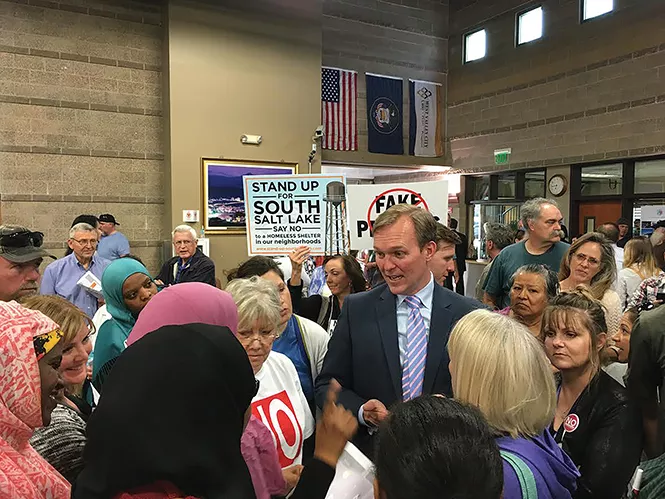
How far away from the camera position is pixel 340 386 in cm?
226

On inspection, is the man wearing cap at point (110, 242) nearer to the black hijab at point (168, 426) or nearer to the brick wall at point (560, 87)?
the black hijab at point (168, 426)

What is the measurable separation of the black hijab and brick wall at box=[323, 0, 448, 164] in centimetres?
1076

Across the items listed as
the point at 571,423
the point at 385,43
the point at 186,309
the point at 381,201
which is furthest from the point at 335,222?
the point at 385,43

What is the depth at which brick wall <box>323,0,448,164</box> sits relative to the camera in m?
11.7

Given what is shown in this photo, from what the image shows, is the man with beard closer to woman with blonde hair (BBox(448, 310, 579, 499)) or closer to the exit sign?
woman with blonde hair (BBox(448, 310, 579, 499))

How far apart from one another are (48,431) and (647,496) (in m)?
1.59

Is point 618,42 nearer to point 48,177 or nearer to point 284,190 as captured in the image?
point 284,190

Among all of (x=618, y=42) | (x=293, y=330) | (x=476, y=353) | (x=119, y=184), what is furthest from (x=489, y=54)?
(x=476, y=353)

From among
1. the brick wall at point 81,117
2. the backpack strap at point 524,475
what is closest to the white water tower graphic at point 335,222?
the backpack strap at point 524,475

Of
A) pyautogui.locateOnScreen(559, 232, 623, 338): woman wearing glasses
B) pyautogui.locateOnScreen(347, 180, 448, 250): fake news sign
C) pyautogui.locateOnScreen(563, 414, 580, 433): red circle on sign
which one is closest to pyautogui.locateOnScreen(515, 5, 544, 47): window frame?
pyautogui.locateOnScreen(347, 180, 448, 250): fake news sign

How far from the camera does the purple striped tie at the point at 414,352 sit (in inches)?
84.0

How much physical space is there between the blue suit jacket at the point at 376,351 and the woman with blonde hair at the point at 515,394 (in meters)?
0.58

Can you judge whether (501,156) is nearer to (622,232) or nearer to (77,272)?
(622,232)

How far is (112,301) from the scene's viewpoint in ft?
9.71
